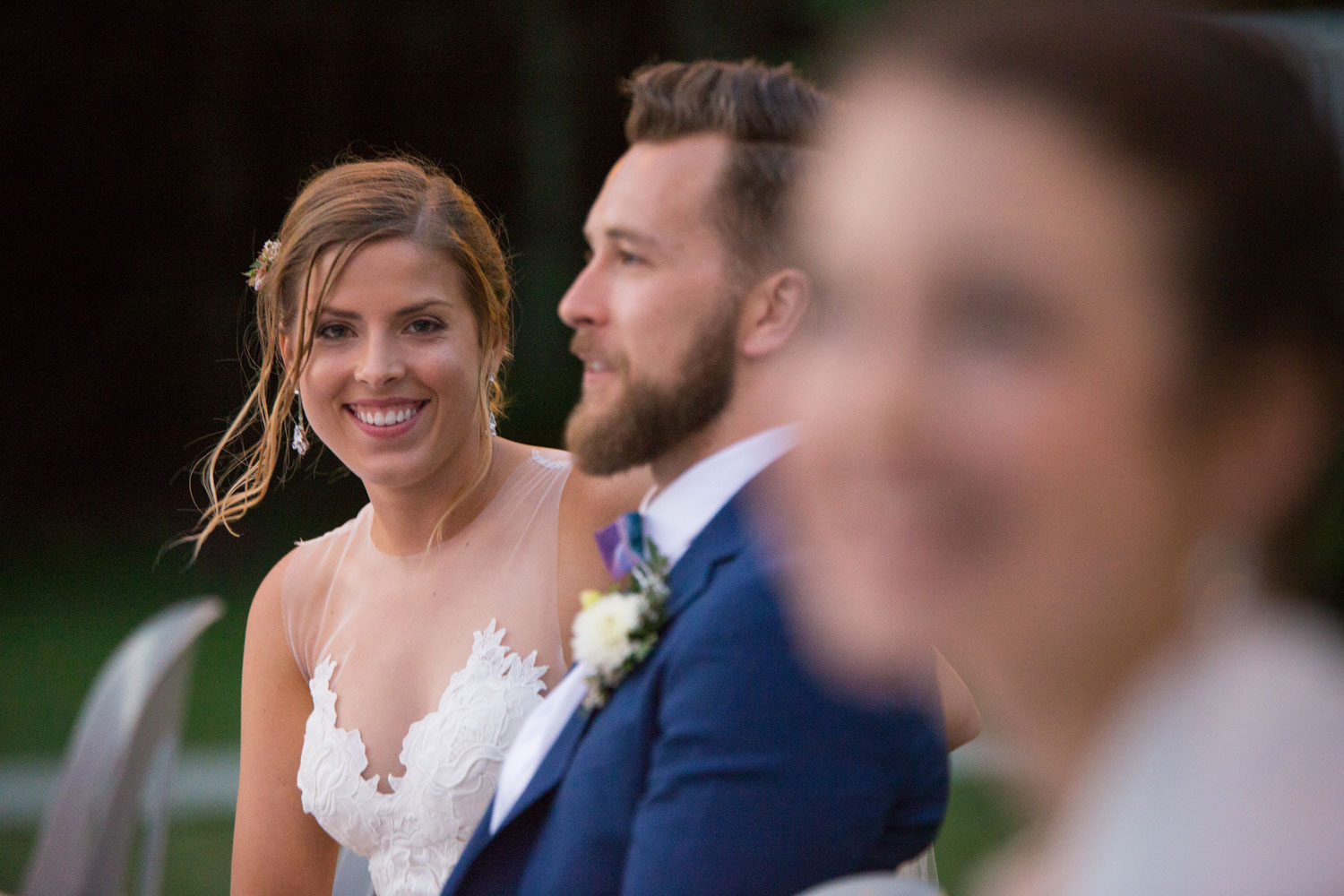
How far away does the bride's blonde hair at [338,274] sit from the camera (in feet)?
9.01

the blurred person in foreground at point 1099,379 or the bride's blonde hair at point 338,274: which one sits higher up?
the blurred person in foreground at point 1099,379

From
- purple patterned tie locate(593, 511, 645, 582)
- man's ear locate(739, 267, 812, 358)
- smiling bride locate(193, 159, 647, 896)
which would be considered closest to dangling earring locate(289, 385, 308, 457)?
smiling bride locate(193, 159, 647, 896)

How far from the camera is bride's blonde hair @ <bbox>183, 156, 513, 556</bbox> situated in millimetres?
2746

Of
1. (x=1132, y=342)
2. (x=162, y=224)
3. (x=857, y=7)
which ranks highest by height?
(x=857, y=7)

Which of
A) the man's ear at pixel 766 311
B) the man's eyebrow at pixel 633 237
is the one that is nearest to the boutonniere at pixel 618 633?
the man's ear at pixel 766 311

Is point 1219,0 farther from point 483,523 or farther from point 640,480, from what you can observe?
point 483,523

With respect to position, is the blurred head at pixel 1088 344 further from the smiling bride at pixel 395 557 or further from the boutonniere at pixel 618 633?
the smiling bride at pixel 395 557

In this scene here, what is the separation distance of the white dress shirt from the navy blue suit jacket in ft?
0.14

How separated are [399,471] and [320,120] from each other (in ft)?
41.4

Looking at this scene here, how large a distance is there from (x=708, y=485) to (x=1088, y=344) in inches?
52.8

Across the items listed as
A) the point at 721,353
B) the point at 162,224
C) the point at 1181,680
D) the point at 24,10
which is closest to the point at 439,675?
the point at 721,353

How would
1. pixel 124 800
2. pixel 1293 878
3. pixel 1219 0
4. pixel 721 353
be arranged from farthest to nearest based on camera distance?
pixel 124 800, pixel 721 353, pixel 1219 0, pixel 1293 878

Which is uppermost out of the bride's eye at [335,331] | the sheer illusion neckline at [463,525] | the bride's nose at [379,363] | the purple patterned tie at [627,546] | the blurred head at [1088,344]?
the blurred head at [1088,344]

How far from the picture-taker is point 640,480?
9.27 ft
